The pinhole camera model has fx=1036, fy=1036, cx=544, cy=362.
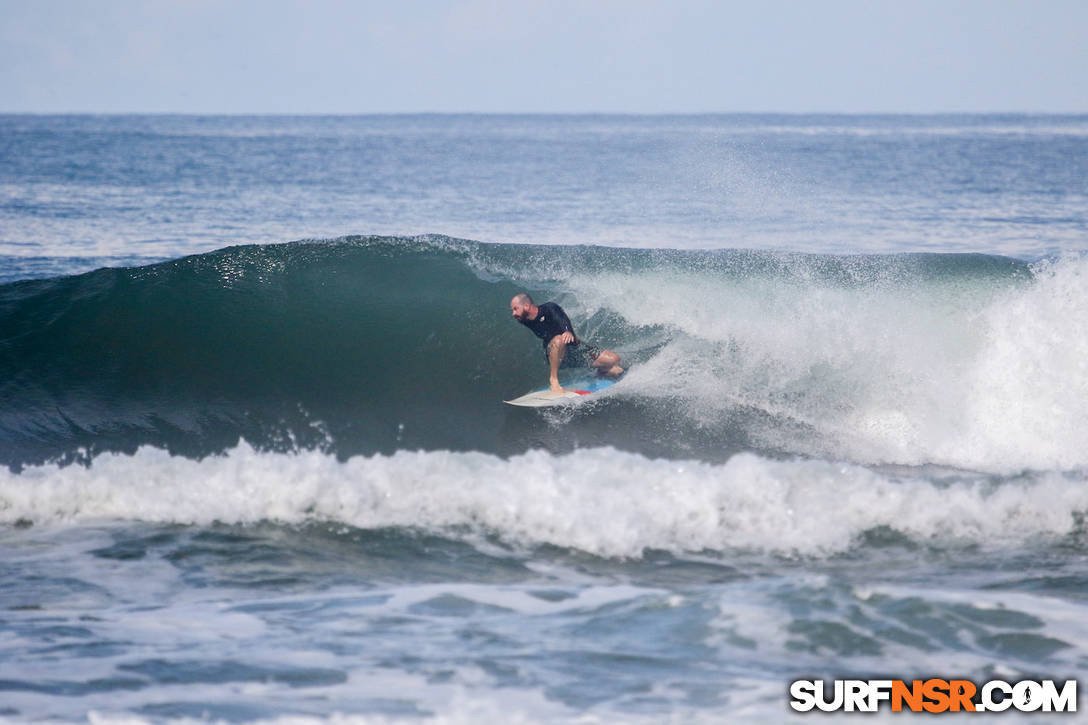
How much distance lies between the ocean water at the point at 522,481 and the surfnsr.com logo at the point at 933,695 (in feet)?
0.36

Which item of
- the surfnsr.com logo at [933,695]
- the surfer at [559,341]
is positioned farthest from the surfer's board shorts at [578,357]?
the surfnsr.com logo at [933,695]

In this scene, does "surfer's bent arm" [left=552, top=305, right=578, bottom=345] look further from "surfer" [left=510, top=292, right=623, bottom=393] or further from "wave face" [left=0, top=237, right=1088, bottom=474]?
"wave face" [left=0, top=237, right=1088, bottom=474]

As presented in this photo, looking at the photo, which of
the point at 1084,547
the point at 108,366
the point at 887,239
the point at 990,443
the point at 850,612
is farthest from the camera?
the point at 887,239

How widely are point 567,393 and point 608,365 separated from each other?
2.30 feet

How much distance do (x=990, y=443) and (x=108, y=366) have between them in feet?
30.9

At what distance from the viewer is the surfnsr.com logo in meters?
4.82

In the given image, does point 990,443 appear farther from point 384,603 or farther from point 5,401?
point 5,401

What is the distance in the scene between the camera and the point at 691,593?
20.5 ft

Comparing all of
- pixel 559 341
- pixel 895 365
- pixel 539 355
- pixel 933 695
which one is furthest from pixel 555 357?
pixel 933 695

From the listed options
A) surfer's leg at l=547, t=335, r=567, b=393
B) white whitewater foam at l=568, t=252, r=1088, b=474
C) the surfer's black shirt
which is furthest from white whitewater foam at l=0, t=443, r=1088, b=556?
the surfer's black shirt

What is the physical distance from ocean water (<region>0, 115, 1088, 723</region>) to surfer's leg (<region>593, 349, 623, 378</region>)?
0.43 metres

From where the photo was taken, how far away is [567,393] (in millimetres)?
10367

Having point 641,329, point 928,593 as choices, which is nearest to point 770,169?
point 641,329

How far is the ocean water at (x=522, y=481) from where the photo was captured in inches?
211
